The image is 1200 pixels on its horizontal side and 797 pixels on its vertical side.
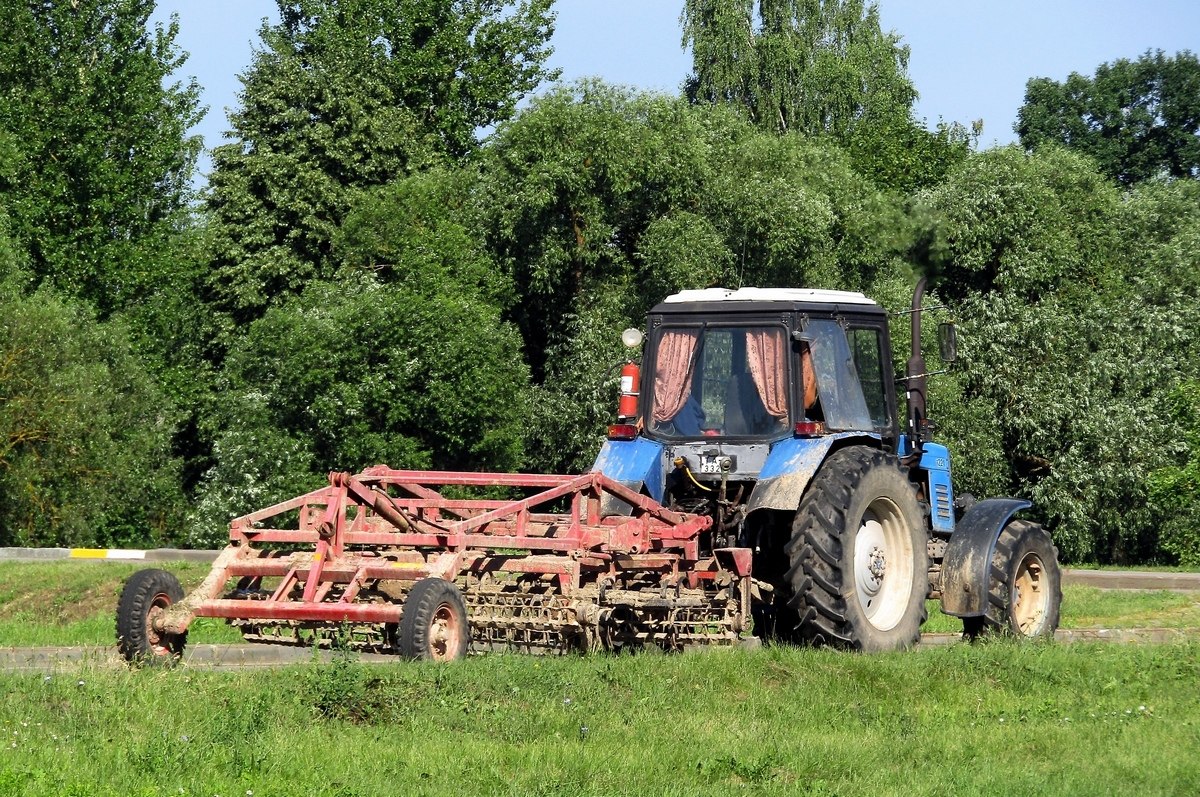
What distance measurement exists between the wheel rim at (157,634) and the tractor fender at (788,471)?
433 centimetres

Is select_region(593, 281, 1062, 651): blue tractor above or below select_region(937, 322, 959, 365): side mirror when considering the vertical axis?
below

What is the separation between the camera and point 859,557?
42.2ft

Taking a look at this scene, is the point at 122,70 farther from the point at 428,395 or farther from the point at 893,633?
the point at 893,633

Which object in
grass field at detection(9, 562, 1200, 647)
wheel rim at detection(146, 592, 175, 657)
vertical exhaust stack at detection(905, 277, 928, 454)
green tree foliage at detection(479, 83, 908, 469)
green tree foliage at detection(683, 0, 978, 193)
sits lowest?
grass field at detection(9, 562, 1200, 647)

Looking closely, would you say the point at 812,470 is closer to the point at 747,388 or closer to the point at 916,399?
the point at 747,388

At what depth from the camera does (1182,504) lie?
111 ft

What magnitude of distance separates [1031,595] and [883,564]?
86.0 inches

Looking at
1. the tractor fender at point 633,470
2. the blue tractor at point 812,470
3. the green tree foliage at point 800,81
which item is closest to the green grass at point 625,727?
the blue tractor at point 812,470

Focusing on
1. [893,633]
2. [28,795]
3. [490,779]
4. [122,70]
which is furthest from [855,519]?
[122,70]

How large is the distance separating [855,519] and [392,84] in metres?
35.3

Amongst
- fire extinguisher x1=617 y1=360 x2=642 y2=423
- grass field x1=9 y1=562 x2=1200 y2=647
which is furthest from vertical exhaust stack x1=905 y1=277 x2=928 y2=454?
grass field x1=9 y1=562 x2=1200 y2=647

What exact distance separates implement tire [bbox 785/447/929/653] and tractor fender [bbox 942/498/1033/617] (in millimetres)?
224

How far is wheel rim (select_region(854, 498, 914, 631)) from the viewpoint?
12922 millimetres

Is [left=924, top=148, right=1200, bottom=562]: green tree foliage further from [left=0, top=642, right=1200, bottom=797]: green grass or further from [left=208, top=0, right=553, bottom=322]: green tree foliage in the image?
[left=0, top=642, right=1200, bottom=797]: green grass
